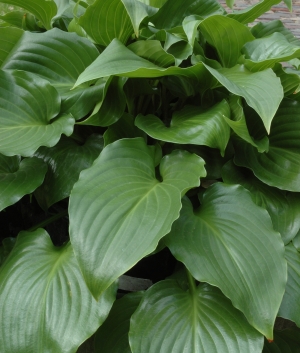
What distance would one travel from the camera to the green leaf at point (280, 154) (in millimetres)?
940

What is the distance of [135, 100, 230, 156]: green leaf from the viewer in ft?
2.80

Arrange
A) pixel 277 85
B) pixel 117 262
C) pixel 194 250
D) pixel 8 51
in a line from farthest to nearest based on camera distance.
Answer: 1. pixel 8 51
2. pixel 277 85
3. pixel 194 250
4. pixel 117 262

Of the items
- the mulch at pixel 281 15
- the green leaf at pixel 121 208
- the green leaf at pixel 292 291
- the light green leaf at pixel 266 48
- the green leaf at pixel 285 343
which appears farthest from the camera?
the mulch at pixel 281 15

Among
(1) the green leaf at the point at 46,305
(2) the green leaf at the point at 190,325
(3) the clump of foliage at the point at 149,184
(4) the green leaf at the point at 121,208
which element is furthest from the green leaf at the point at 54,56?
(2) the green leaf at the point at 190,325

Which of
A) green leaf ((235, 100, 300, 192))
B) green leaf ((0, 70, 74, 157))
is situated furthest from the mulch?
green leaf ((0, 70, 74, 157))

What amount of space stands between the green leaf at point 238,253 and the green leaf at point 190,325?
52mm

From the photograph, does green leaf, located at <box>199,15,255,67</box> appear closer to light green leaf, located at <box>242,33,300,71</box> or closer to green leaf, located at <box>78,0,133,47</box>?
light green leaf, located at <box>242,33,300,71</box>

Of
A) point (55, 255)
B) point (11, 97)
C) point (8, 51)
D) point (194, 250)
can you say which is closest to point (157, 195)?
point (194, 250)

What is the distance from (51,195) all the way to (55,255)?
15 centimetres

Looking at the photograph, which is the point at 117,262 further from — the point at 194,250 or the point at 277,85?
the point at 277,85

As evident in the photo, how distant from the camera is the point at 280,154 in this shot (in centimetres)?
99

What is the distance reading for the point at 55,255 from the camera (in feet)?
2.71

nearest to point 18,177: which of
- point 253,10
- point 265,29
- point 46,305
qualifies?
point 46,305

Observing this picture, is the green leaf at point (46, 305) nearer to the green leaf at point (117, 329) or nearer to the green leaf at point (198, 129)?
the green leaf at point (117, 329)
